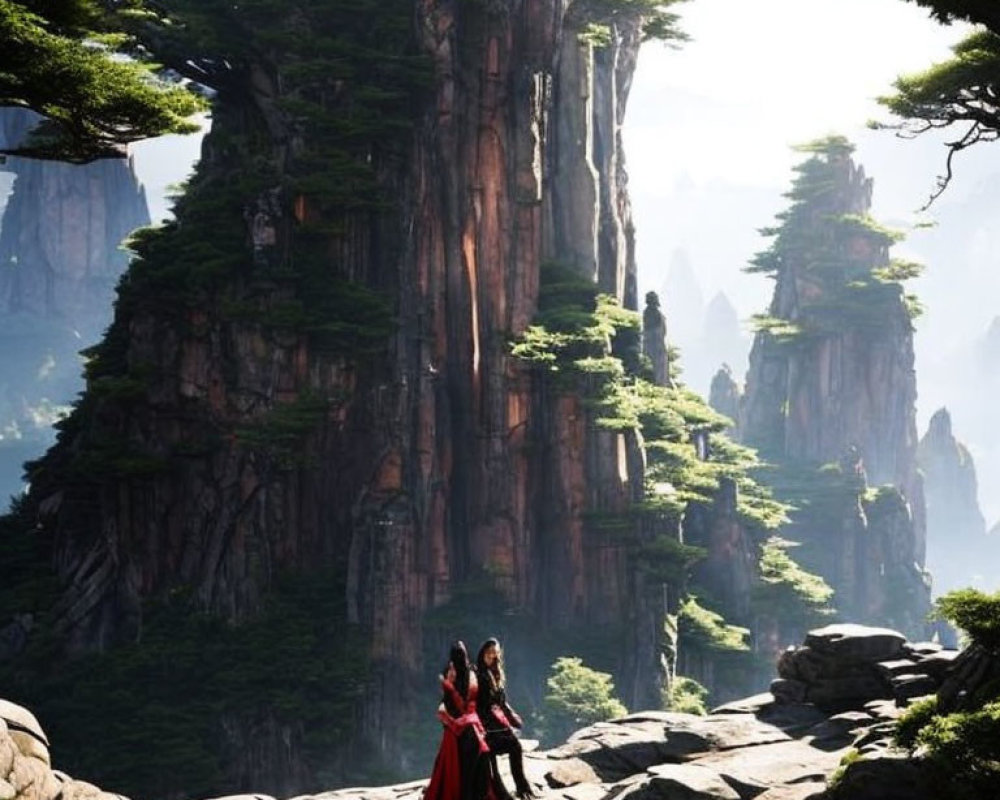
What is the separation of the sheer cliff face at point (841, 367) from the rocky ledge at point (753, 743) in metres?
53.7

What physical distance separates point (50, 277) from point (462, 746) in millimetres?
99731

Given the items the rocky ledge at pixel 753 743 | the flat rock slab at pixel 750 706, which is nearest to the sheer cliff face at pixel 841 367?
the flat rock slab at pixel 750 706

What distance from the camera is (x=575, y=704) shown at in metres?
30.8

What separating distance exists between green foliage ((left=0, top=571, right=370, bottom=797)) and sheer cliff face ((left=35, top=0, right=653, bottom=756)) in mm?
799

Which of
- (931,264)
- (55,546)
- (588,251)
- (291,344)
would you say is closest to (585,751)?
(291,344)

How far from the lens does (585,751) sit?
47.1 ft

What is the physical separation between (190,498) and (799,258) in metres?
50.7

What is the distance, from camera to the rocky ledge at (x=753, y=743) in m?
11.7

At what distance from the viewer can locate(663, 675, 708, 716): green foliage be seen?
34019 millimetres

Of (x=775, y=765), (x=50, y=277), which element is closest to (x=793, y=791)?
(x=775, y=765)

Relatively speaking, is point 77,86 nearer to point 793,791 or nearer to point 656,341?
point 793,791

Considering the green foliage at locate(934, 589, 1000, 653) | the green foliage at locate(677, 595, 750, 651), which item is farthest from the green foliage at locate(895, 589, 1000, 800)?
the green foliage at locate(677, 595, 750, 651)

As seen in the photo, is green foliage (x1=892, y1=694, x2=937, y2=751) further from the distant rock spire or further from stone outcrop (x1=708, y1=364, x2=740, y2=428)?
stone outcrop (x1=708, y1=364, x2=740, y2=428)

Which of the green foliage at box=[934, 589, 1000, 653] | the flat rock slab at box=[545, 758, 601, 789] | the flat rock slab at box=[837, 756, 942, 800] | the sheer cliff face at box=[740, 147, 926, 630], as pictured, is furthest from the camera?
the sheer cliff face at box=[740, 147, 926, 630]
